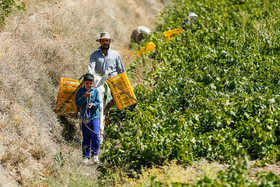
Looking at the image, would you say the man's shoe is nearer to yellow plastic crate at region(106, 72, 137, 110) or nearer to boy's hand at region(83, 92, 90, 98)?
Result: boy's hand at region(83, 92, 90, 98)

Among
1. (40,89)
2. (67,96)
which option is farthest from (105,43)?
(40,89)

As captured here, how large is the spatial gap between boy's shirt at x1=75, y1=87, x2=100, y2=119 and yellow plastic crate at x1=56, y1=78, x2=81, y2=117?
1.30 ft

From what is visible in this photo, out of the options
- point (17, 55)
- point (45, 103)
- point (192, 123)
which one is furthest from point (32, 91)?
point (192, 123)

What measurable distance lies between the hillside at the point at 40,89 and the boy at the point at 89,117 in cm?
29

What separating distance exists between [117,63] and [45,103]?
1.60 m

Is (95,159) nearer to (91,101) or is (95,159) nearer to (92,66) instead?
(91,101)

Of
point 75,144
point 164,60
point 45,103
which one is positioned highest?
point 164,60

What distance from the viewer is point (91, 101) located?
6.49m

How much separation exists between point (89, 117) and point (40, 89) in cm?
146

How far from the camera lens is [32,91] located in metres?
7.02

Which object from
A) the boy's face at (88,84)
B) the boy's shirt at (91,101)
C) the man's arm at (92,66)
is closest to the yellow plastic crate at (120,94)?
the man's arm at (92,66)

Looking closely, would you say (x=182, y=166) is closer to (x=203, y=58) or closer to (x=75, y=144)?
(x=75, y=144)

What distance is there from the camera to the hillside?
566cm

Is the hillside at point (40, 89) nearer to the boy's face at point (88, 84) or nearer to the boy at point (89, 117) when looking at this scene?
the boy at point (89, 117)
